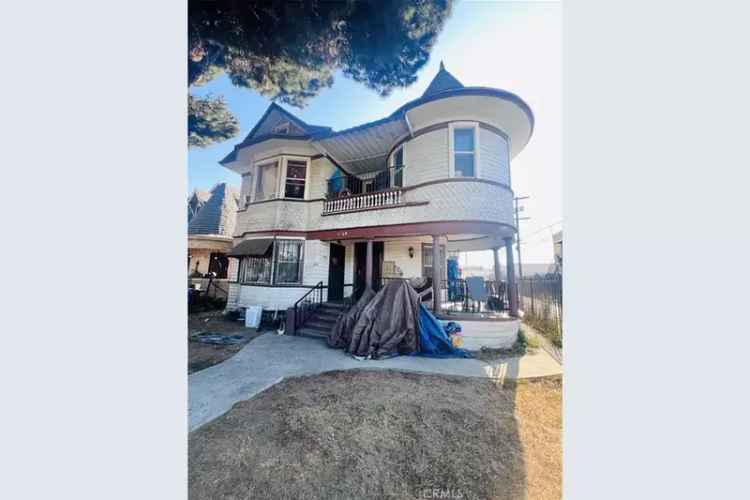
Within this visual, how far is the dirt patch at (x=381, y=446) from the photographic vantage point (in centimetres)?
178

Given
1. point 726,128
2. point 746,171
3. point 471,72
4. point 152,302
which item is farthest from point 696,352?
point 152,302

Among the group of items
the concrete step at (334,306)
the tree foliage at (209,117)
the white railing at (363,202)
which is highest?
the tree foliage at (209,117)

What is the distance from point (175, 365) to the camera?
171 centimetres

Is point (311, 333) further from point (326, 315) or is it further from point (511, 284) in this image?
point (511, 284)

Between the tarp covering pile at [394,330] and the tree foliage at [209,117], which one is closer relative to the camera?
the tree foliage at [209,117]

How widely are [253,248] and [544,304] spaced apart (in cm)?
848

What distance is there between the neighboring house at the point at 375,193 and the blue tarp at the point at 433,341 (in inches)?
23.5

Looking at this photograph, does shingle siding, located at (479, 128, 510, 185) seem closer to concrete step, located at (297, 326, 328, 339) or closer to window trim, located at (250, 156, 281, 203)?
concrete step, located at (297, 326, 328, 339)

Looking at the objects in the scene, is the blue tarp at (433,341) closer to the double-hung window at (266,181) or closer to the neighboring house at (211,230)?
the double-hung window at (266,181)

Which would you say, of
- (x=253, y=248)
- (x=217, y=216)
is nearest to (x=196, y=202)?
(x=217, y=216)

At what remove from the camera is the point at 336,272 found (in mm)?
8703

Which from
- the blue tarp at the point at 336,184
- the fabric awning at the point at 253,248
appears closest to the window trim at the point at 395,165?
the blue tarp at the point at 336,184

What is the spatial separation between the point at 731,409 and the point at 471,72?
134 inches

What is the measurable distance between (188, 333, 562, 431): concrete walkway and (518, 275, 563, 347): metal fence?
0.80 metres
